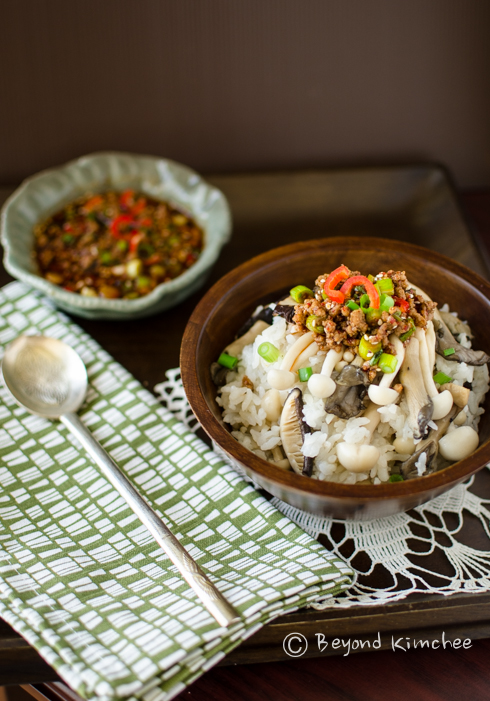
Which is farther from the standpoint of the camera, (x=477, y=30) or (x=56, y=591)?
(x=477, y=30)

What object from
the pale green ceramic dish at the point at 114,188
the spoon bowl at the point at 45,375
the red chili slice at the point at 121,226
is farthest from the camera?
the red chili slice at the point at 121,226

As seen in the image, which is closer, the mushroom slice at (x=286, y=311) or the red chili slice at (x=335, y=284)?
the red chili slice at (x=335, y=284)

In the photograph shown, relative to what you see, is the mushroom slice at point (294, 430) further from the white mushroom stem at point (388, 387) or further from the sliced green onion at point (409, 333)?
the sliced green onion at point (409, 333)

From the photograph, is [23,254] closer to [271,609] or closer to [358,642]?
[271,609]

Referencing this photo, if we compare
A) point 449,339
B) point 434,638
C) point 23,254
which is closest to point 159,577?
point 434,638

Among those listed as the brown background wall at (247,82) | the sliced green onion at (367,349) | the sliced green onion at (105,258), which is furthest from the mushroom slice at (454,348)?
the brown background wall at (247,82)

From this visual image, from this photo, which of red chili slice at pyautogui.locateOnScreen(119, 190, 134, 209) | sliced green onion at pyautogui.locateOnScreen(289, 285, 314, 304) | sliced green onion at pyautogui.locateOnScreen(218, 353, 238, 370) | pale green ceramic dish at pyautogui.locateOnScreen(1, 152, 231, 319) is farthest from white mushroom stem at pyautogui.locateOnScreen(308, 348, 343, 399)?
red chili slice at pyautogui.locateOnScreen(119, 190, 134, 209)

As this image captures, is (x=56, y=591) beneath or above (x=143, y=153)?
beneath
